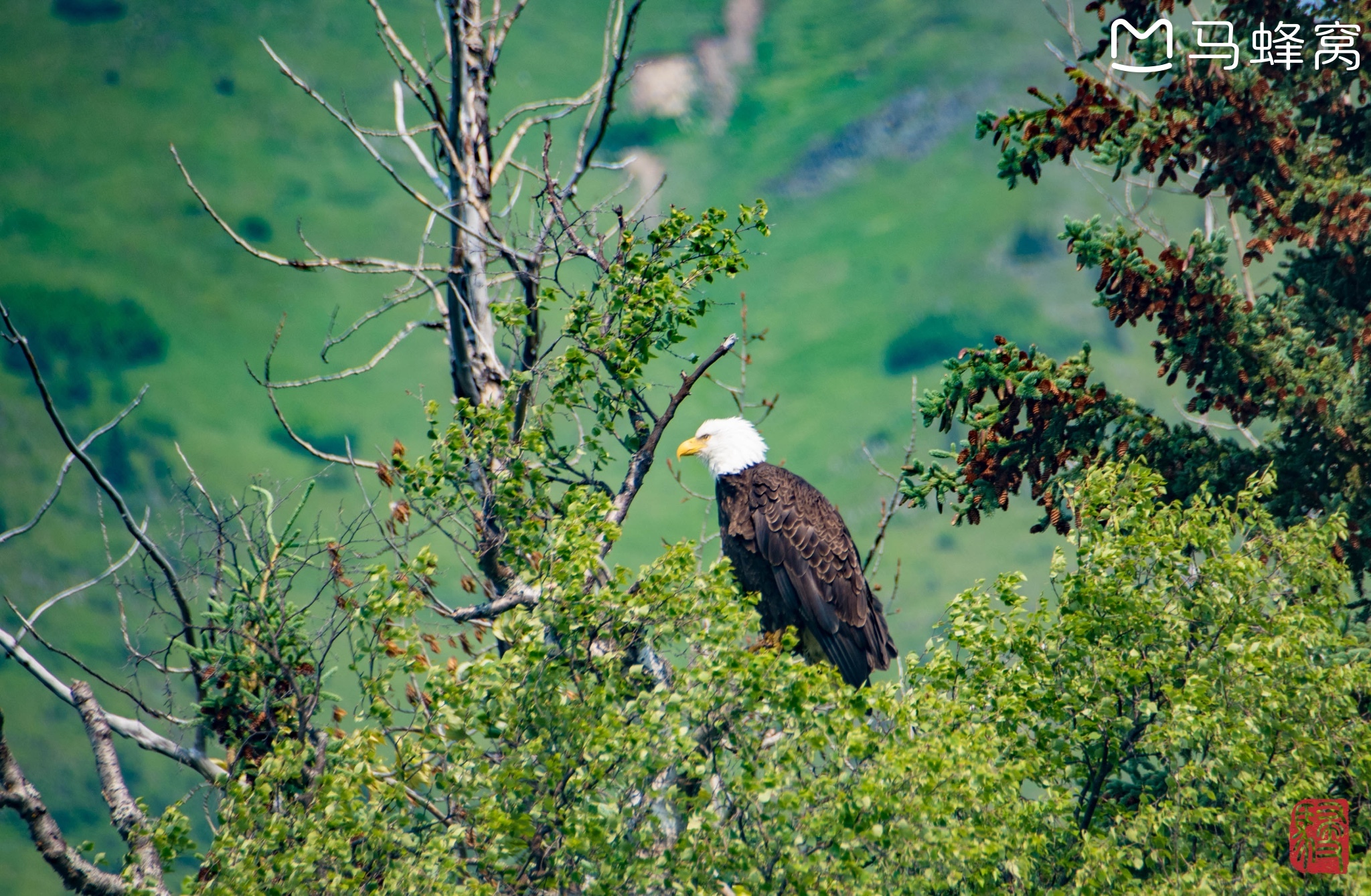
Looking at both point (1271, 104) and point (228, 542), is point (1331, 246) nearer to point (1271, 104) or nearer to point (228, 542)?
point (1271, 104)

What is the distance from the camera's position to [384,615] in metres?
4.32

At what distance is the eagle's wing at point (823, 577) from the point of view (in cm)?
763

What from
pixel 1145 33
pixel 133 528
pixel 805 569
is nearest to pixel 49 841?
pixel 133 528

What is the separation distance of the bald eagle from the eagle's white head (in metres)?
0.31

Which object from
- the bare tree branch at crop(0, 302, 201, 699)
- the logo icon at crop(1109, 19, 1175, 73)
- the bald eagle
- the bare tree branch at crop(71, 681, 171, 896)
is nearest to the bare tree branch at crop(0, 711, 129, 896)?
the bare tree branch at crop(71, 681, 171, 896)

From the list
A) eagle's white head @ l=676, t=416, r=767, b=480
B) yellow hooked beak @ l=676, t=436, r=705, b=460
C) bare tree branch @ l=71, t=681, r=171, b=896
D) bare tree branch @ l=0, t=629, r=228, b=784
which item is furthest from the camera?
yellow hooked beak @ l=676, t=436, r=705, b=460

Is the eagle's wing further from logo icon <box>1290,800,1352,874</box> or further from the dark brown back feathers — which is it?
logo icon <box>1290,800,1352,874</box>

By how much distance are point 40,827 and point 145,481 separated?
22883mm

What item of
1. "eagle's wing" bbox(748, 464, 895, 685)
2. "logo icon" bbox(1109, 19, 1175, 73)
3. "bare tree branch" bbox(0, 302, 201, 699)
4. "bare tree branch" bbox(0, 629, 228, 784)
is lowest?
"bare tree branch" bbox(0, 629, 228, 784)

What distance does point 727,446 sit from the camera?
854 cm

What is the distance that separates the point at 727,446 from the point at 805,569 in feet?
4.51

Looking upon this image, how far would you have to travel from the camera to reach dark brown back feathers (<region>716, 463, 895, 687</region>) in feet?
25.1

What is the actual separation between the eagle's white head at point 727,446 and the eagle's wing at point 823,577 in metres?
0.60

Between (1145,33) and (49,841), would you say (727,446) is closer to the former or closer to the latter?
(1145,33)
